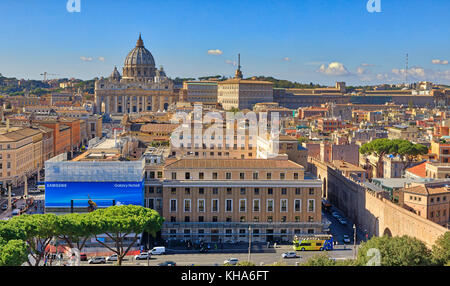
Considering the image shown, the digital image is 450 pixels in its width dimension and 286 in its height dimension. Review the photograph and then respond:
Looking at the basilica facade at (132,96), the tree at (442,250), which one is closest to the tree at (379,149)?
the tree at (442,250)

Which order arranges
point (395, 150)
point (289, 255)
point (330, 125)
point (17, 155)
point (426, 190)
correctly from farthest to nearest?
point (330, 125)
point (395, 150)
point (17, 155)
point (426, 190)
point (289, 255)

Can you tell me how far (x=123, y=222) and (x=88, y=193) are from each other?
292 cm

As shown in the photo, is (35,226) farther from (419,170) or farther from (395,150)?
(395,150)

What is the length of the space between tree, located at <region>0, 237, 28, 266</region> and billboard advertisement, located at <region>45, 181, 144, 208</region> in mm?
5074

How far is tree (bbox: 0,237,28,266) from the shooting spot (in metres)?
8.24

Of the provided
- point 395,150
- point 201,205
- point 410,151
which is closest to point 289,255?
point 201,205

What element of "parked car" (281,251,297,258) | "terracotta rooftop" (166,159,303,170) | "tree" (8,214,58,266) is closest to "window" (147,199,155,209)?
"terracotta rooftop" (166,159,303,170)

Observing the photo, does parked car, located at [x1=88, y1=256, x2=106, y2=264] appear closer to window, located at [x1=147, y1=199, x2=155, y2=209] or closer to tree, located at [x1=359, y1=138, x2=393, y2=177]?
window, located at [x1=147, y1=199, x2=155, y2=209]

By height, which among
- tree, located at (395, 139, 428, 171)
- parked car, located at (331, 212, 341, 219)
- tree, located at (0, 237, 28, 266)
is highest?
tree, located at (395, 139, 428, 171)

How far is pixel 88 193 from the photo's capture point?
14.1m

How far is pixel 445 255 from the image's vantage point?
1000 centimetres
